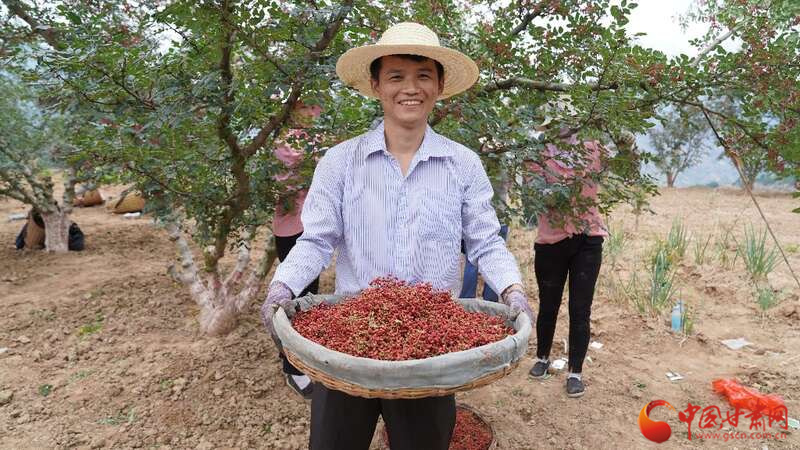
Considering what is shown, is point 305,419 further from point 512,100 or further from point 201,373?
point 512,100

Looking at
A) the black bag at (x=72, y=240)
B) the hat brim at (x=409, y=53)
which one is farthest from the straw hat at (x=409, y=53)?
the black bag at (x=72, y=240)

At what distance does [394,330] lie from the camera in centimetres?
147

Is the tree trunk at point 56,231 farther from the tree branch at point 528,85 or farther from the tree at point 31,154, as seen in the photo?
the tree branch at point 528,85

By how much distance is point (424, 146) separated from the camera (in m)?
1.84

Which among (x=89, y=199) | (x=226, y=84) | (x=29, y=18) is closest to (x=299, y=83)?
(x=226, y=84)

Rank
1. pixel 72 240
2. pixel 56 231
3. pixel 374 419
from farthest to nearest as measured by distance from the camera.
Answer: pixel 72 240
pixel 56 231
pixel 374 419

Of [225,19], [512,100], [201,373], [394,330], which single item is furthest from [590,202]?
[201,373]

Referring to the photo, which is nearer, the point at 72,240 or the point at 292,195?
the point at 292,195

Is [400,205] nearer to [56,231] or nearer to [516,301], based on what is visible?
[516,301]

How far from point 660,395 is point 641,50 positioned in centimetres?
233

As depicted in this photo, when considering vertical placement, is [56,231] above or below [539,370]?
above

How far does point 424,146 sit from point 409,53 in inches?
12.3

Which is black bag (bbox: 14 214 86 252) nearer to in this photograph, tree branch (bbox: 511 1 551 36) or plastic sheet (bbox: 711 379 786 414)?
tree branch (bbox: 511 1 551 36)

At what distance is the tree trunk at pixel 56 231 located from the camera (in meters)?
6.32
